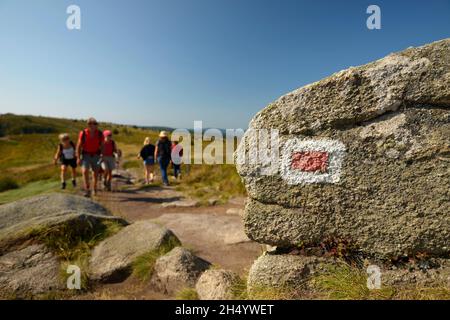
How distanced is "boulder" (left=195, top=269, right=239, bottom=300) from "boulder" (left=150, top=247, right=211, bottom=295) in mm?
394

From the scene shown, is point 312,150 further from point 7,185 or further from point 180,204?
point 7,185

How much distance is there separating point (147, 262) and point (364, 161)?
4067mm

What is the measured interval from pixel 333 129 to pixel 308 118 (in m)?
0.37

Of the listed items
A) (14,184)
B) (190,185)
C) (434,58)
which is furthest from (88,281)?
(14,184)

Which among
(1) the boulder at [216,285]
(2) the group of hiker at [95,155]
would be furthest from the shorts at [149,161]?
(1) the boulder at [216,285]

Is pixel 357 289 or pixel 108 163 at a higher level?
pixel 108 163

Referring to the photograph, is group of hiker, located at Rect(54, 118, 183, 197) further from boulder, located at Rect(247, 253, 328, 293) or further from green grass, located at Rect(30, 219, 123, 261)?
boulder, located at Rect(247, 253, 328, 293)

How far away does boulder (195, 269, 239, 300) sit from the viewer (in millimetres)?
4766

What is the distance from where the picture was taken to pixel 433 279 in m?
4.30

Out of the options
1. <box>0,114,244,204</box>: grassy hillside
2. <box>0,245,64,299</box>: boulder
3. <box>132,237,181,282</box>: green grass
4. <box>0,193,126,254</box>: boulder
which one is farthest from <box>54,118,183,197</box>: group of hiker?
<box>132,237,181,282</box>: green grass

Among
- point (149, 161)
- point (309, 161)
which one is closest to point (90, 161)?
point (149, 161)

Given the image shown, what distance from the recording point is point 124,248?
651cm

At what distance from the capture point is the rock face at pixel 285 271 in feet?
15.4

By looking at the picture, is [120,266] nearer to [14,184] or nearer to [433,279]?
[433,279]
